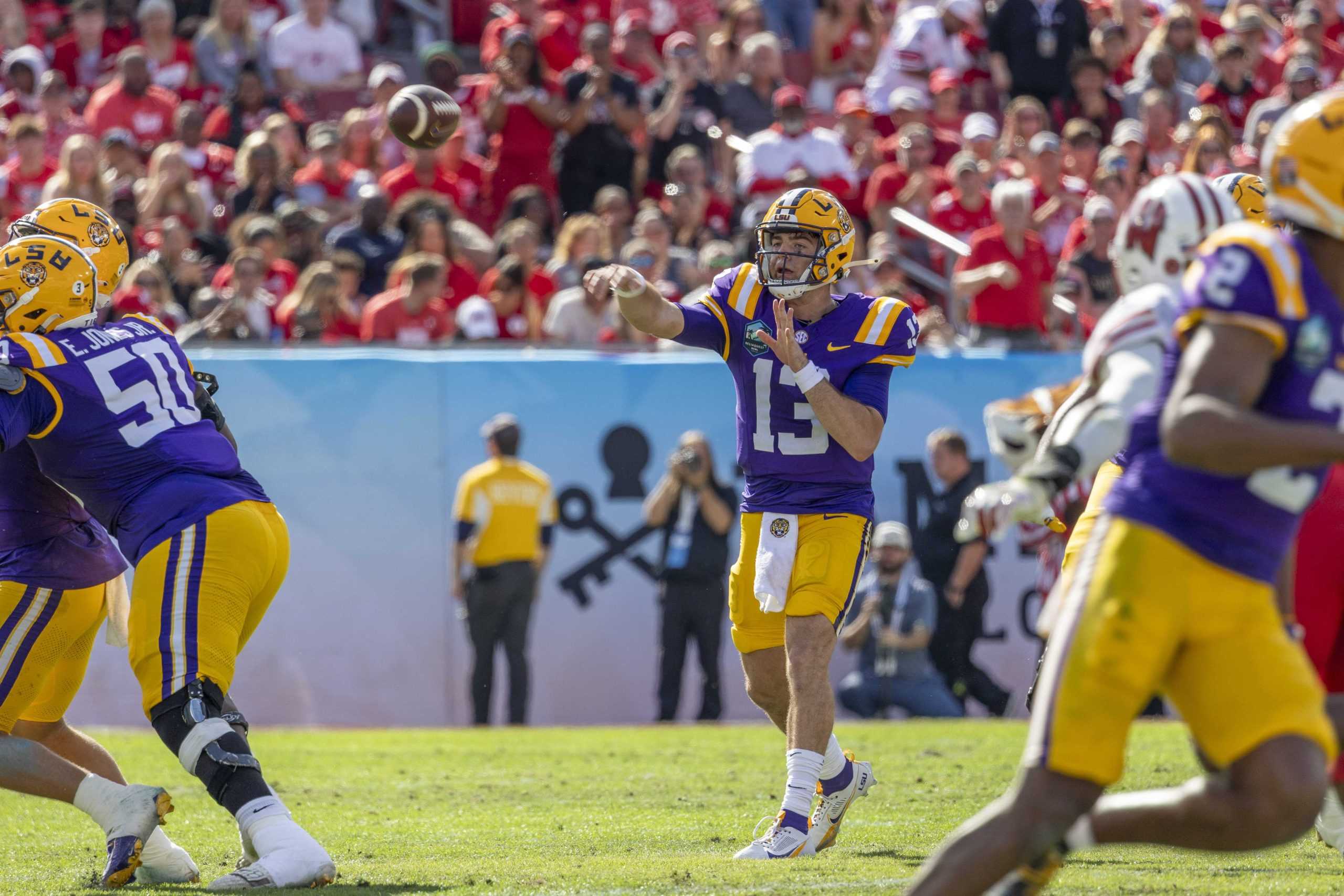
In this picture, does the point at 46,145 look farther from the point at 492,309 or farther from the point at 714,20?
the point at 714,20

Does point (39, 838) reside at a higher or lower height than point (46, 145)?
lower

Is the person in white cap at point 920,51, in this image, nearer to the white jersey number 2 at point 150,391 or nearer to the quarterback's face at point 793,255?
the quarterback's face at point 793,255

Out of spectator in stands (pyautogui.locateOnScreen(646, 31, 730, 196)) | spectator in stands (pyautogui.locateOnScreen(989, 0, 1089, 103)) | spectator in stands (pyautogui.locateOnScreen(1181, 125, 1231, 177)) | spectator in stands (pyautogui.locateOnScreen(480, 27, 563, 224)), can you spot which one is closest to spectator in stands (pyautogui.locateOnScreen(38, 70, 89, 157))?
spectator in stands (pyautogui.locateOnScreen(480, 27, 563, 224))

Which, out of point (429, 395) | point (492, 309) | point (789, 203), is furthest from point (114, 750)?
point (789, 203)

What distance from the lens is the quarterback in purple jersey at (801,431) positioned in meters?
5.86

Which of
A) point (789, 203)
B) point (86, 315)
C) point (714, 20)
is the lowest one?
point (86, 315)

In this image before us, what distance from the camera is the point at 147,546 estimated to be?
5320mm

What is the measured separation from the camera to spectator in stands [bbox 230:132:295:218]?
42.1 feet

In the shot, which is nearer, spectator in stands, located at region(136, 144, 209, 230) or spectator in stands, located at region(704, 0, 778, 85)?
spectator in stands, located at region(136, 144, 209, 230)

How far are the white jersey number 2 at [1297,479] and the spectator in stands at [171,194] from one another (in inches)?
396

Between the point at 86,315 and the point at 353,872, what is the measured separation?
6.01ft

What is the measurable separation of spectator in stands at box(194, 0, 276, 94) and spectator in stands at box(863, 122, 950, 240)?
478cm

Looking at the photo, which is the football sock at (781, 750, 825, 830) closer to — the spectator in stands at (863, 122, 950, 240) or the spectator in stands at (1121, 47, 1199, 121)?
the spectator in stands at (863, 122, 950, 240)

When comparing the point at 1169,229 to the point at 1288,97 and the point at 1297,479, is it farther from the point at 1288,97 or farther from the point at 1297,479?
the point at 1288,97
